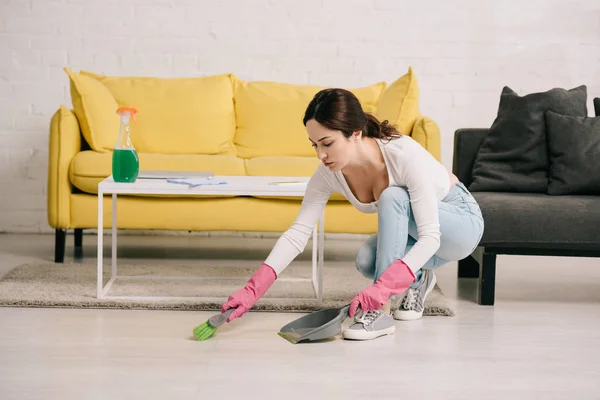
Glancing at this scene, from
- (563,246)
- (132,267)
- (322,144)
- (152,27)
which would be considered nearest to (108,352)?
(322,144)

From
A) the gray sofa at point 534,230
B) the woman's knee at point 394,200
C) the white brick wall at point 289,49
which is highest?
the white brick wall at point 289,49

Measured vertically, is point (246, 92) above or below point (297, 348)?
above

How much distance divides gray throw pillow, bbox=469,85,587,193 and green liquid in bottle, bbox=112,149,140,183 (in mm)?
1382

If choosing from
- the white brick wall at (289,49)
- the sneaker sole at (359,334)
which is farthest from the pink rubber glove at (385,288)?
the white brick wall at (289,49)

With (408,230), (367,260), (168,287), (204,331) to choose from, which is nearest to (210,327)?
(204,331)

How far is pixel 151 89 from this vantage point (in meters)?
4.28

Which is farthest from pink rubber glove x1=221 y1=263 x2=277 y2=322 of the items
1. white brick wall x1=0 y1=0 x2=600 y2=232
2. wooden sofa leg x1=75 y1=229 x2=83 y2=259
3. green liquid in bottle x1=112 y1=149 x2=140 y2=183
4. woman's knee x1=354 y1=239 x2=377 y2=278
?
white brick wall x1=0 y1=0 x2=600 y2=232

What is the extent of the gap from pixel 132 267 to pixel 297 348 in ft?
4.55

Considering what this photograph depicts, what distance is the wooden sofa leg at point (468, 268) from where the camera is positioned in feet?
11.8

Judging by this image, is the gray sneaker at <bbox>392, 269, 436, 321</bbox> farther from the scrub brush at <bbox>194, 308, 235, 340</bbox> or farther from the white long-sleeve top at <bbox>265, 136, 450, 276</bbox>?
the scrub brush at <bbox>194, 308, 235, 340</bbox>

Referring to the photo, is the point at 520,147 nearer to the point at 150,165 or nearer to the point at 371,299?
the point at 371,299

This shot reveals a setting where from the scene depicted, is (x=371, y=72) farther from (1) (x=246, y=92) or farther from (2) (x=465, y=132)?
(2) (x=465, y=132)

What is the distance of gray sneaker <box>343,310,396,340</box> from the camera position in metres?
2.49

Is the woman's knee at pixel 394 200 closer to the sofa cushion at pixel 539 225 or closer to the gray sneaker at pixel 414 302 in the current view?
the gray sneaker at pixel 414 302
